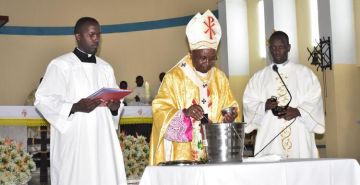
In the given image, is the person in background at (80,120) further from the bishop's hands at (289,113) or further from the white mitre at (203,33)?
the bishop's hands at (289,113)

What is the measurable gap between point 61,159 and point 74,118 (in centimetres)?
33

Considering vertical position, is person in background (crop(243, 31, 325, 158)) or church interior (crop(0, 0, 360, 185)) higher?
church interior (crop(0, 0, 360, 185))

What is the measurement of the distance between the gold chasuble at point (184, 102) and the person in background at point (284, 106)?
84 centimetres

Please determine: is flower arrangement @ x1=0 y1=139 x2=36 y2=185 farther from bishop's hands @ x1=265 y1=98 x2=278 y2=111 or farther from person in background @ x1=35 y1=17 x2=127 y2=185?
bishop's hands @ x1=265 y1=98 x2=278 y2=111

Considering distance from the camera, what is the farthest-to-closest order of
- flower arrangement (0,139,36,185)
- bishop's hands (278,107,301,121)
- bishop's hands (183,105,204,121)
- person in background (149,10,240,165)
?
flower arrangement (0,139,36,185)
bishop's hands (278,107,301,121)
person in background (149,10,240,165)
bishop's hands (183,105,204,121)

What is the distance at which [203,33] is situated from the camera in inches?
176

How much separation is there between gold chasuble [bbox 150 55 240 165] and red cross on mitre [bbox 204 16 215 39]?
339 millimetres

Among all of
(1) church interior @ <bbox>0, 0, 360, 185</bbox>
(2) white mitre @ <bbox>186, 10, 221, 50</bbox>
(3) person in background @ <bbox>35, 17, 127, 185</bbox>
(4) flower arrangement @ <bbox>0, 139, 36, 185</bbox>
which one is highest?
(1) church interior @ <bbox>0, 0, 360, 185</bbox>

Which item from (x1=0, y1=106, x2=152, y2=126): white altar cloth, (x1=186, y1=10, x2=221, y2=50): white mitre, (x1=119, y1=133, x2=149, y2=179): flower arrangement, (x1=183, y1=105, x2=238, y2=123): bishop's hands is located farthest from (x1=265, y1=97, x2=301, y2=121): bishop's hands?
(x1=0, y1=106, x2=152, y2=126): white altar cloth

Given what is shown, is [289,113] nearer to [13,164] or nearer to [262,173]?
[262,173]

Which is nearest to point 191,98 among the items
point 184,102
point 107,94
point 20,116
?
point 184,102

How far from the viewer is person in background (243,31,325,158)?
559 cm

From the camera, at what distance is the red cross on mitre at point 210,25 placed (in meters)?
4.48

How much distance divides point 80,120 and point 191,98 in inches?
35.2
